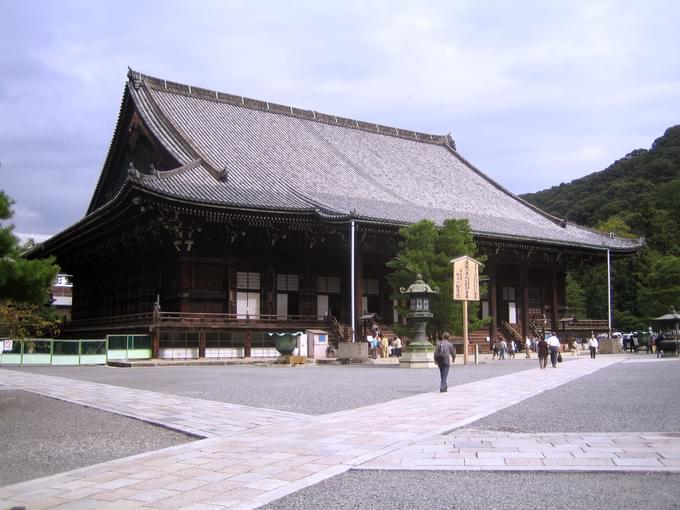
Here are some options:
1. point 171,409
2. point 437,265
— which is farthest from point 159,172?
point 171,409

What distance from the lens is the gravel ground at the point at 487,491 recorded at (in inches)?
217

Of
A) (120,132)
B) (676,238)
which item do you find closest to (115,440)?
(120,132)

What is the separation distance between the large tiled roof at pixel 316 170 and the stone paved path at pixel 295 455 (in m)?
19.2

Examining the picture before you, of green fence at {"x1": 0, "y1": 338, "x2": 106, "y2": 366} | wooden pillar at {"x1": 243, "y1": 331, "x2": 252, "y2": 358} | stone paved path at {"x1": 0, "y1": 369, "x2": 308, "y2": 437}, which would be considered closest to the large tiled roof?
wooden pillar at {"x1": 243, "y1": 331, "x2": 252, "y2": 358}

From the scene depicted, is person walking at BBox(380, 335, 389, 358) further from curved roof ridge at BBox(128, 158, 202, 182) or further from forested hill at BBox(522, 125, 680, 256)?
forested hill at BBox(522, 125, 680, 256)

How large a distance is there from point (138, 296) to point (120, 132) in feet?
34.2

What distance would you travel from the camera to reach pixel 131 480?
21.2 feet

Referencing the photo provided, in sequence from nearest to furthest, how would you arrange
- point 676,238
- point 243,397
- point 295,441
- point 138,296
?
point 295,441 → point 243,397 → point 138,296 → point 676,238

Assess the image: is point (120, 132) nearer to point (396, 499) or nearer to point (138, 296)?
point (138, 296)

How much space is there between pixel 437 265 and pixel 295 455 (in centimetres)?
2080

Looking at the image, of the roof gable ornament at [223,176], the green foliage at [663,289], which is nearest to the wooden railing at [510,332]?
the roof gable ornament at [223,176]

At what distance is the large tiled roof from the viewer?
106ft

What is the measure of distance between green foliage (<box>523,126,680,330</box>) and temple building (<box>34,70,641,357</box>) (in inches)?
710

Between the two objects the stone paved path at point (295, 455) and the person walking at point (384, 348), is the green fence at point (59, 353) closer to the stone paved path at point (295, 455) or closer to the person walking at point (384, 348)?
the person walking at point (384, 348)
